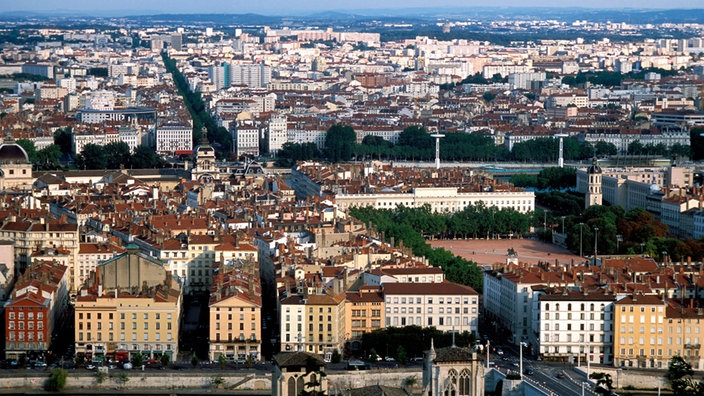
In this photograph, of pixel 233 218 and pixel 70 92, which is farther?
pixel 70 92

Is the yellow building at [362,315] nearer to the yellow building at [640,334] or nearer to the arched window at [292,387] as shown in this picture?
the yellow building at [640,334]

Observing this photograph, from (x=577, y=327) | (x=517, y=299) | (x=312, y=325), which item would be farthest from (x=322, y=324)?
(x=577, y=327)

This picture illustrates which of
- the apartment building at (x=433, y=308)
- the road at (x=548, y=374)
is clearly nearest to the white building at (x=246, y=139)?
the apartment building at (x=433, y=308)

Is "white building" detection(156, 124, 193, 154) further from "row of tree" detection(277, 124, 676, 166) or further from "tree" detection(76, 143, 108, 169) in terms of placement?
"tree" detection(76, 143, 108, 169)

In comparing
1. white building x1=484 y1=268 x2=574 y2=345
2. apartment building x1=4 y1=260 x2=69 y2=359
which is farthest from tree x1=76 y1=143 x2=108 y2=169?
apartment building x1=4 y1=260 x2=69 y2=359

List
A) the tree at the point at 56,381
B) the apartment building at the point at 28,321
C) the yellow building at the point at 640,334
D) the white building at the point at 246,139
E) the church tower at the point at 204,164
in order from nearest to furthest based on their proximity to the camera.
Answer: the tree at the point at 56,381 → the yellow building at the point at 640,334 → the apartment building at the point at 28,321 → the church tower at the point at 204,164 → the white building at the point at 246,139

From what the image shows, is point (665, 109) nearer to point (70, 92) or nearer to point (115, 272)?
point (70, 92)

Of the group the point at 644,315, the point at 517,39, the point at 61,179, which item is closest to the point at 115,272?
the point at 644,315
